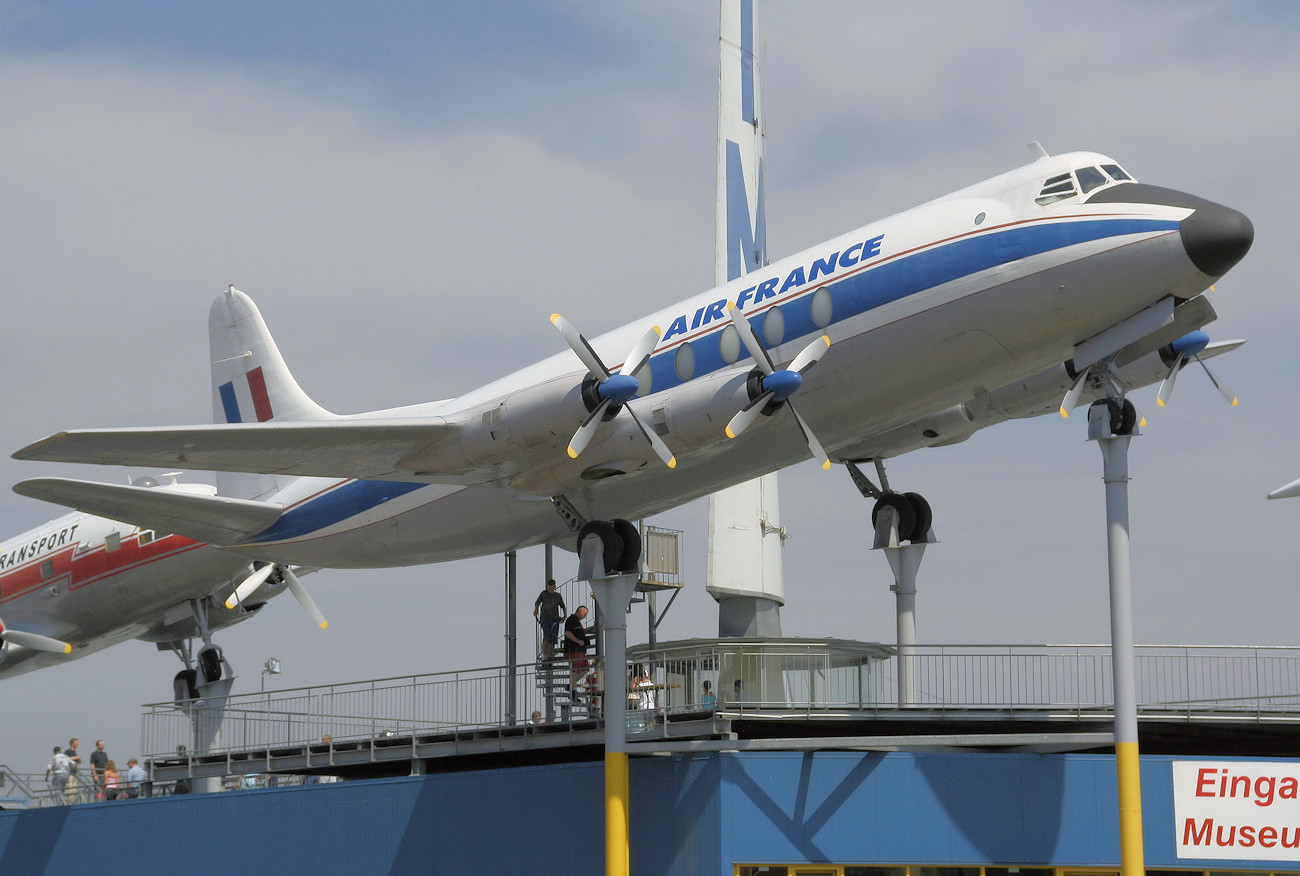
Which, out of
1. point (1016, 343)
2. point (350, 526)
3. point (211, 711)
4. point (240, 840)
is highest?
point (1016, 343)

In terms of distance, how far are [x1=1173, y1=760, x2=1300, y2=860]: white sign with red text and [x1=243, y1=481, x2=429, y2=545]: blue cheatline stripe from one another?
17608 millimetres

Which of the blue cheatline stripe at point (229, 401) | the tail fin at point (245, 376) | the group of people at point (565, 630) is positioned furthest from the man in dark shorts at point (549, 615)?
the blue cheatline stripe at point (229, 401)

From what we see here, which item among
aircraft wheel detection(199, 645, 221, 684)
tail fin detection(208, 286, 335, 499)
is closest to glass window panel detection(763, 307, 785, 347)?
tail fin detection(208, 286, 335, 499)

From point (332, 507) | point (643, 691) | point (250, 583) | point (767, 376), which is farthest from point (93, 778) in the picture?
point (767, 376)

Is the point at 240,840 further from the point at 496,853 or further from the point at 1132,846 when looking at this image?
the point at 1132,846

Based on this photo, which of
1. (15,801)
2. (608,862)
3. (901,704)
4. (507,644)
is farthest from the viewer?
(15,801)

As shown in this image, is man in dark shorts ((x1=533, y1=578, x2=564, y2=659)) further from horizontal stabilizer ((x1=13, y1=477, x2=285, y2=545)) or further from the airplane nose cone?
the airplane nose cone

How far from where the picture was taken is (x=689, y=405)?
29109 mm

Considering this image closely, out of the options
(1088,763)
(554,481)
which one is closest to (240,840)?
(554,481)

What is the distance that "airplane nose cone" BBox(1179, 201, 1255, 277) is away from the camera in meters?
26.0

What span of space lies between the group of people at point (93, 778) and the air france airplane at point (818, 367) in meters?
10.3

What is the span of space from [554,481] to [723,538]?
1494cm

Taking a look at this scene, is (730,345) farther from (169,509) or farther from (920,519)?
(169,509)

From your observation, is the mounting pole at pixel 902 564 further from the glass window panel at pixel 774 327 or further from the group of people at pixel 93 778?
the group of people at pixel 93 778
